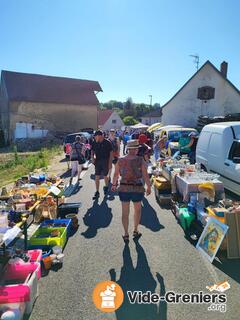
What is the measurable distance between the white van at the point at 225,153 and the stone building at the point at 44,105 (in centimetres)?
3046

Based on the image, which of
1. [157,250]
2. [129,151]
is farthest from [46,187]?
[157,250]

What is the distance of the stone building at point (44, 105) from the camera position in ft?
115

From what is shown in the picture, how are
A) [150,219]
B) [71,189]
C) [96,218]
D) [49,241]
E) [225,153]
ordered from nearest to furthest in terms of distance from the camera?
[49,241], [150,219], [96,218], [225,153], [71,189]

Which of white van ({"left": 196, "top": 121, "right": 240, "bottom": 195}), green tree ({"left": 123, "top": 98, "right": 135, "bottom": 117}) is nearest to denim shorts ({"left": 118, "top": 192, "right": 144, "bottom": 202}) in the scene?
white van ({"left": 196, "top": 121, "right": 240, "bottom": 195})

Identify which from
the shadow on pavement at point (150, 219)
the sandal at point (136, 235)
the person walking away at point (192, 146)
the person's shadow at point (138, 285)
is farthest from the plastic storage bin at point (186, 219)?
the person walking away at point (192, 146)

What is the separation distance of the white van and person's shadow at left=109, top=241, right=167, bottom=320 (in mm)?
3583

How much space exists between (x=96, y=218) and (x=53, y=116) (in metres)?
33.4

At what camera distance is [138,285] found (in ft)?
12.4

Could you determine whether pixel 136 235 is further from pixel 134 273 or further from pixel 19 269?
pixel 19 269

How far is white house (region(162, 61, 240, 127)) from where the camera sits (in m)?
27.0

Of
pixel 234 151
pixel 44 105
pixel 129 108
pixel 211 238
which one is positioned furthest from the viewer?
pixel 129 108

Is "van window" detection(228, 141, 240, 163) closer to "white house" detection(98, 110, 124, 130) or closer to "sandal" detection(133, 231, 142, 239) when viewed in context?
"sandal" detection(133, 231, 142, 239)

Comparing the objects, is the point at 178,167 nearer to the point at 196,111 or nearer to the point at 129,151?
the point at 129,151

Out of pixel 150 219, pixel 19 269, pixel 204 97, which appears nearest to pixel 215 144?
pixel 150 219
